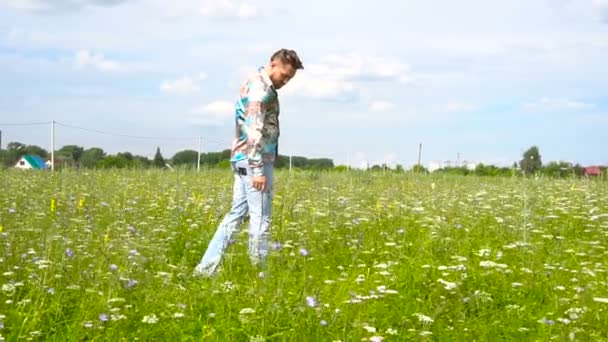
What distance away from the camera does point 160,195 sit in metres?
9.98

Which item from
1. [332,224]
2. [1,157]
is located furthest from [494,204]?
[1,157]

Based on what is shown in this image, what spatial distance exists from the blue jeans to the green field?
138mm

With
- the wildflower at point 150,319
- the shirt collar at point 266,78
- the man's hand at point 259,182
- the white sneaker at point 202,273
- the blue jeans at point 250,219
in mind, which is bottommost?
the wildflower at point 150,319

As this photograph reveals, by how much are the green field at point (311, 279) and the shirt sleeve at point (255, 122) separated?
700 mm

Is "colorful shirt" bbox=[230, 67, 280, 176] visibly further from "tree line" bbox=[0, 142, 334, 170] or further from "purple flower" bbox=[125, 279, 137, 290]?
"tree line" bbox=[0, 142, 334, 170]

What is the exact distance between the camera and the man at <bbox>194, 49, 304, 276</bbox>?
17.7 ft

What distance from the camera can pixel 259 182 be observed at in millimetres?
5477

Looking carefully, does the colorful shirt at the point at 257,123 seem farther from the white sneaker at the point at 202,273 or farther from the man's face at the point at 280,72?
the white sneaker at the point at 202,273

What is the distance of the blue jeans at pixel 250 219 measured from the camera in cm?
548

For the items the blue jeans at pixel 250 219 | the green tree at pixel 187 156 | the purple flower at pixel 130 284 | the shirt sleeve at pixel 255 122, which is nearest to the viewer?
the purple flower at pixel 130 284

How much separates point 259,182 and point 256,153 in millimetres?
230

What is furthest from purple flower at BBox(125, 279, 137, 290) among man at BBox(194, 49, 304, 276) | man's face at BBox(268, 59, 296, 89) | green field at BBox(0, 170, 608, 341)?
man's face at BBox(268, 59, 296, 89)

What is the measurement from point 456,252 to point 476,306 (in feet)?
4.54

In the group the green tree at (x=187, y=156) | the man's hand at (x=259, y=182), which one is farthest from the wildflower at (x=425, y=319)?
the green tree at (x=187, y=156)
